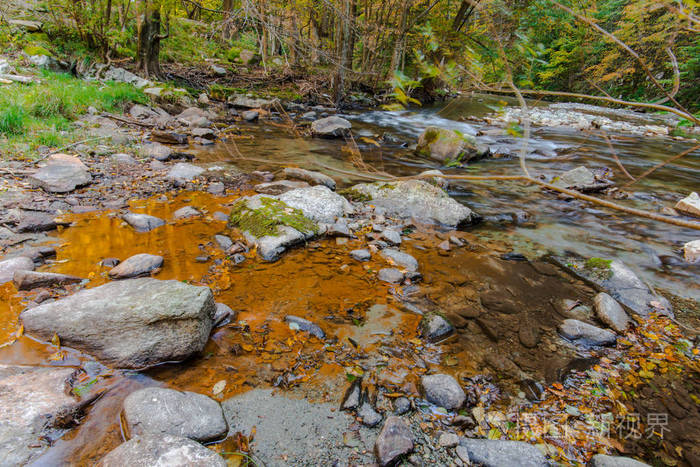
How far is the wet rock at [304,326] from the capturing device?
2680 mm

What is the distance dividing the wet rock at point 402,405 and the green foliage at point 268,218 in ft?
7.37

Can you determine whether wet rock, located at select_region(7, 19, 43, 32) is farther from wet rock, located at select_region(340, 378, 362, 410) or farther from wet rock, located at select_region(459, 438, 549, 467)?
wet rock, located at select_region(459, 438, 549, 467)

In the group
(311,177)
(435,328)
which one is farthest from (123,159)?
(435,328)

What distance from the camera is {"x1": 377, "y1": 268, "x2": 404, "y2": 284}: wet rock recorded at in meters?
3.44

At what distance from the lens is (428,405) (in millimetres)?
2197

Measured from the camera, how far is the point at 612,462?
1.85 m

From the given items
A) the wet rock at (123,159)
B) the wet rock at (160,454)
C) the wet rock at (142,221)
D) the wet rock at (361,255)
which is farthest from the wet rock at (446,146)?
the wet rock at (160,454)

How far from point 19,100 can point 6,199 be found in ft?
11.2

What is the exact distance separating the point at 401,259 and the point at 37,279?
3.22m

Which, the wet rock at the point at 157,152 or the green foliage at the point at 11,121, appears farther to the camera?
the wet rock at the point at 157,152

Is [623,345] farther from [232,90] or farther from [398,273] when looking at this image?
[232,90]

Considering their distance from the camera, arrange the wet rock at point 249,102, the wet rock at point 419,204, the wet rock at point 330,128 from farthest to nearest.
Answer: the wet rock at point 249,102
the wet rock at point 330,128
the wet rock at point 419,204

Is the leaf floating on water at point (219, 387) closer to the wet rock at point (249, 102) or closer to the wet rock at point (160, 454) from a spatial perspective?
the wet rock at point (160, 454)

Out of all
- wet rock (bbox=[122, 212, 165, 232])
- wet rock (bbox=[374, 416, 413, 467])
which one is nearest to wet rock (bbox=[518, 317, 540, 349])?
wet rock (bbox=[374, 416, 413, 467])
